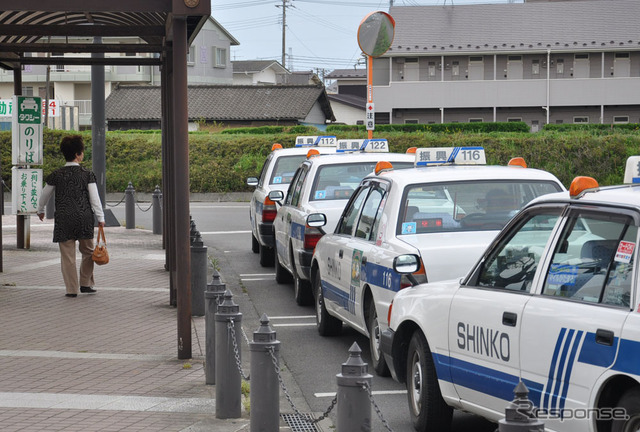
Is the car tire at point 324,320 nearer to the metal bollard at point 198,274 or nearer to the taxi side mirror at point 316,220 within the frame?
the taxi side mirror at point 316,220

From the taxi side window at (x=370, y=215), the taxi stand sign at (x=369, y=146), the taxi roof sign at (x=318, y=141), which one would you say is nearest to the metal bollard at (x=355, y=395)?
the taxi side window at (x=370, y=215)

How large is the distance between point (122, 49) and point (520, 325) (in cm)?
790

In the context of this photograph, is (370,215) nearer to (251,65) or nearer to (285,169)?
(285,169)

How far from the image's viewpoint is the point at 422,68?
54.8m

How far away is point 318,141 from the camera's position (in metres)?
17.2

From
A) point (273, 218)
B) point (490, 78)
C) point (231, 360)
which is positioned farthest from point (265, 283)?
point (490, 78)

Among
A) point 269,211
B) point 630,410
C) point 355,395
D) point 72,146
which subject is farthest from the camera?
point 269,211

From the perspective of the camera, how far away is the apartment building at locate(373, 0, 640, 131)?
52562mm

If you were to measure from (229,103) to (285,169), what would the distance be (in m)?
41.5

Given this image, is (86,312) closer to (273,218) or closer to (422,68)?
(273,218)

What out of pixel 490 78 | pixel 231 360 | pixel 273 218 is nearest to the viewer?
pixel 231 360

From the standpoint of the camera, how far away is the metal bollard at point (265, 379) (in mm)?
5824

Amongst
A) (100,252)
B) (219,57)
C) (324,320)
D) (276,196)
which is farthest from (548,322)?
(219,57)

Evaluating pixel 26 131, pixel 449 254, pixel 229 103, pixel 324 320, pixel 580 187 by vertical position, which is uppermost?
pixel 229 103
